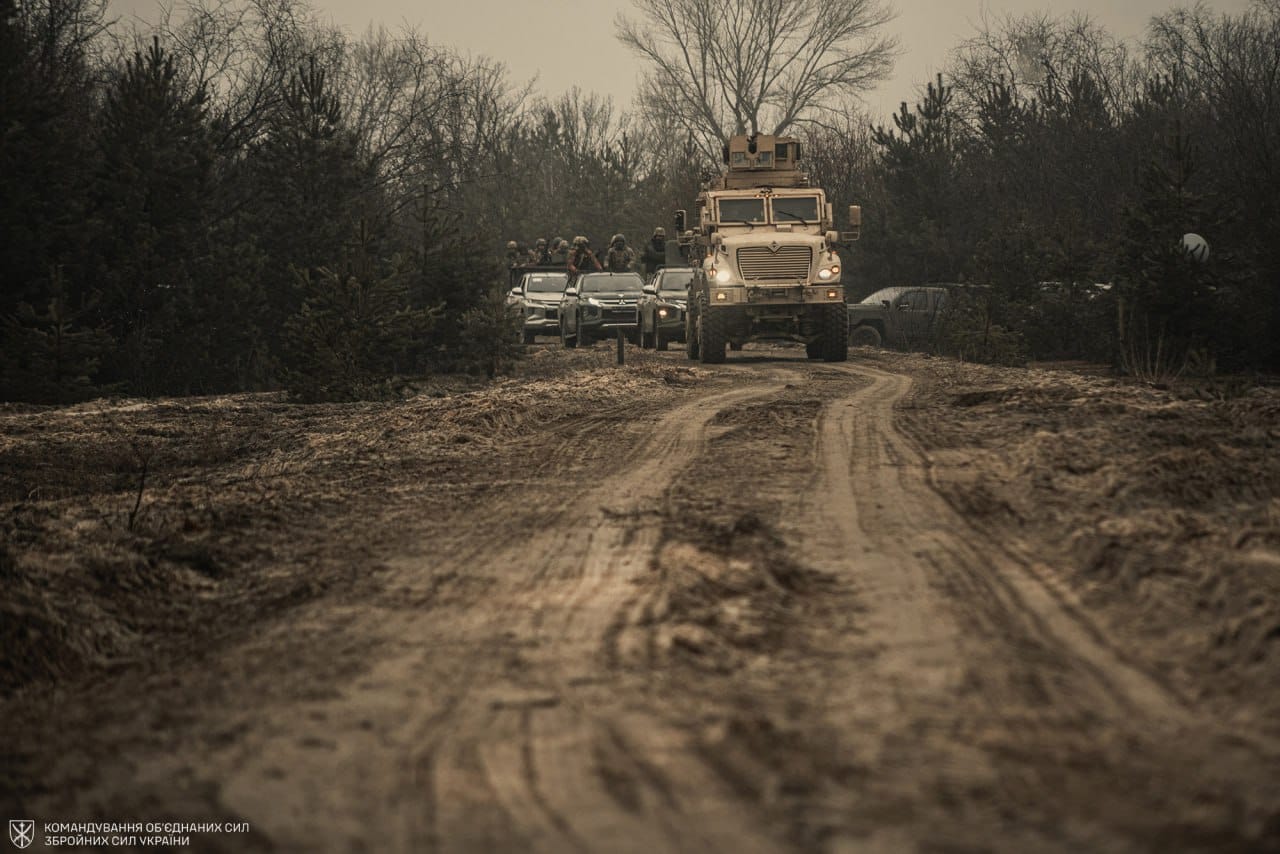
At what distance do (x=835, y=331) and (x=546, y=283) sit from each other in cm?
1185

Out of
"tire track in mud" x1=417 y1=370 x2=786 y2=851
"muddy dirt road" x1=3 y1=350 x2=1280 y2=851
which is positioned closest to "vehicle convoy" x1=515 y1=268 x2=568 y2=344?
"muddy dirt road" x1=3 y1=350 x2=1280 y2=851

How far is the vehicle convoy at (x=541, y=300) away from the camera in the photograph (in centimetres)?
3069

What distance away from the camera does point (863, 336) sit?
30.3 meters

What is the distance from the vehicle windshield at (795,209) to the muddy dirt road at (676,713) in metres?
15.7

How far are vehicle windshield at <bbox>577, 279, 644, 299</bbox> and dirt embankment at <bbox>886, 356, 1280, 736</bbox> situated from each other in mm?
15390

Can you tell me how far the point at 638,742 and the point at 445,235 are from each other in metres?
16.9

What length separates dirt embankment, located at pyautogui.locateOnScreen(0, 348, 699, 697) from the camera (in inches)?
223

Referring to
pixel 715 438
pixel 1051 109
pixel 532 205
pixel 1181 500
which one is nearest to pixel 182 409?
pixel 715 438

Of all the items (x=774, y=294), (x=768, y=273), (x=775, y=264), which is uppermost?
(x=775, y=264)

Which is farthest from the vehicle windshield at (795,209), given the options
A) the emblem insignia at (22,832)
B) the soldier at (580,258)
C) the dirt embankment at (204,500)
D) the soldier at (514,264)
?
the emblem insignia at (22,832)

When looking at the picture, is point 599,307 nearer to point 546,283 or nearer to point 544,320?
point 544,320

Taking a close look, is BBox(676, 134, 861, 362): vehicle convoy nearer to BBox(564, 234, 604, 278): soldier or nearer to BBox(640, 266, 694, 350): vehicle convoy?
BBox(640, 266, 694, 350): vehicle convoy

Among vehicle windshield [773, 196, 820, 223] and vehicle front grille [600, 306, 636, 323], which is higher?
vehicle windshield [773, 196, 820, 223]

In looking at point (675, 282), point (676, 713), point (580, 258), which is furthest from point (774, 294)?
point (676, 713)
